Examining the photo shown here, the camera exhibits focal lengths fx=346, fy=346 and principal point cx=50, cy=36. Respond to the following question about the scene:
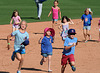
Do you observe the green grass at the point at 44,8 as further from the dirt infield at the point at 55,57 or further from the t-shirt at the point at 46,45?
the t-shirt at the point at 46,45

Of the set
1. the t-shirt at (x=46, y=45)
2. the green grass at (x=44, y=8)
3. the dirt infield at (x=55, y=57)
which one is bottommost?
the dirt infield at (x=55, y=57)

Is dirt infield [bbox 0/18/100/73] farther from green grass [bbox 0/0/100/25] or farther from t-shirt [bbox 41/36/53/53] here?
green grass [bbox 0/0/100/25]

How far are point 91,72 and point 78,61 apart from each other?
196 cm

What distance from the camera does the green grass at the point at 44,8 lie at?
29031mm

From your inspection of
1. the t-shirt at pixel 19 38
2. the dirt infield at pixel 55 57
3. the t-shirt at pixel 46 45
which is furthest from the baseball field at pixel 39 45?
the t-shirt at pixel 19 38

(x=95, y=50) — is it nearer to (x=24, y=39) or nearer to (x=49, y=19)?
(x=24, y=39)

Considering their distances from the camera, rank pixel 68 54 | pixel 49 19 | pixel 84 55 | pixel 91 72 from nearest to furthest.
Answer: pixel 68 54 → pixel 91 72 → pixel 84 55 → pixel 49 19

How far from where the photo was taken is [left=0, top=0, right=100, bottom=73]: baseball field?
14477 millimetres

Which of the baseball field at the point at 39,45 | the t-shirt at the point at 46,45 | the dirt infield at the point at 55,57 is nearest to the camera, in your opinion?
the t-shirt at the point at 46,45

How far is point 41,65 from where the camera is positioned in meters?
14.8

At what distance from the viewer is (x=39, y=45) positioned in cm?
1922

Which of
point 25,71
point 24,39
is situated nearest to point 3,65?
point 25,71

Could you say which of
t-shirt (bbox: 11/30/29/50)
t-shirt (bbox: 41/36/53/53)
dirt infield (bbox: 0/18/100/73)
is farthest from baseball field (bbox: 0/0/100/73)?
t-shirt (bbox: 11/30/29/50)

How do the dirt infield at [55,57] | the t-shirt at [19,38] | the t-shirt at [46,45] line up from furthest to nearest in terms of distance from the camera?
the dirt infield at [55,57] → the t-shirt at [46,45] → the t-shirt at [19,38]
